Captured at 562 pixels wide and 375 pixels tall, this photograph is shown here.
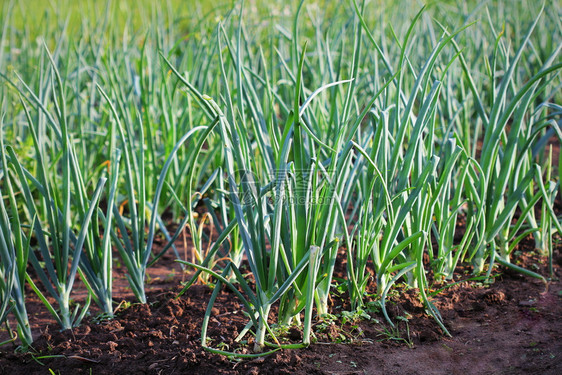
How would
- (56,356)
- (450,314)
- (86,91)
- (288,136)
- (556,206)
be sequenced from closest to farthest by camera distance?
1. (288,136)
2. (56,356)
3. (450,314)
4. (556,206)
5. (86,91)

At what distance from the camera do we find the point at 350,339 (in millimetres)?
1383

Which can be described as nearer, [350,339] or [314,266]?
[314,266]

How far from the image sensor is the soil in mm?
1293

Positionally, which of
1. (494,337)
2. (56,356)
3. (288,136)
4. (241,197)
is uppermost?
(288,136)

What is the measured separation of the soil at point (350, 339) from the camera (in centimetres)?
129

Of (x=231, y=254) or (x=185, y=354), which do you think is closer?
(x=185, y=354)

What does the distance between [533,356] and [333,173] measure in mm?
686

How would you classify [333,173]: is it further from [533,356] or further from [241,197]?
[533,356]

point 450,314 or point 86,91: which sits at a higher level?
point 86,91

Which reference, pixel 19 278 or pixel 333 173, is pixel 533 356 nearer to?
pixel 333 173

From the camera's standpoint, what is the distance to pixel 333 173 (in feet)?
4.41

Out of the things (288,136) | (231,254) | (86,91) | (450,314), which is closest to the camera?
(288,136)

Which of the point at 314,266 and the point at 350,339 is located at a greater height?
the point at 314,266

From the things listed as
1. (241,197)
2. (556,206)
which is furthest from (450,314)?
(556,206)
